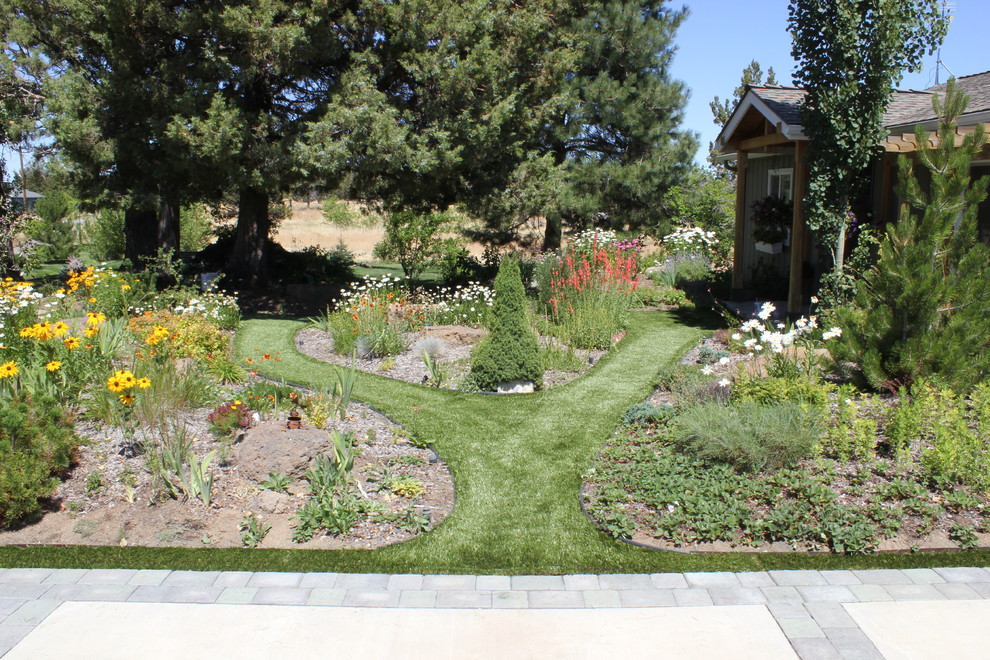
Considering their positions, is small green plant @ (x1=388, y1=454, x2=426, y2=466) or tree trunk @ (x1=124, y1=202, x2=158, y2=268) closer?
small green plant @ (x1=388, y1=454, x2=426, y2=466)

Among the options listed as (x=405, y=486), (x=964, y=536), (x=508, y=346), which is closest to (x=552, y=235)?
(x=508, y=346)

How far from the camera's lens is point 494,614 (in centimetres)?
403

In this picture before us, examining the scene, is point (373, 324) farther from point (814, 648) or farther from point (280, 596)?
point (814, 648)

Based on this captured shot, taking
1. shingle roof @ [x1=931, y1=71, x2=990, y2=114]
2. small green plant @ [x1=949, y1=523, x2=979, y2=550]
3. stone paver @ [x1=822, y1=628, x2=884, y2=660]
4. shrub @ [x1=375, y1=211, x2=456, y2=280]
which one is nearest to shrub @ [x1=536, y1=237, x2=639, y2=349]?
shrub @ [x1=375, y1=211, x2=456, y2=280]

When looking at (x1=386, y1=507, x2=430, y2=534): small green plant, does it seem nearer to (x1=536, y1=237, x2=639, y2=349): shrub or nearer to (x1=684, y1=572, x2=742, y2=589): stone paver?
(x1=684, y1=572, x2=742, y2=589): stone paver

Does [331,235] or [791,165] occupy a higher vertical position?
[791,165]

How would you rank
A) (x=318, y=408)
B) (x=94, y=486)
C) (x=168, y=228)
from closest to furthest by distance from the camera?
(x=94, y=486) < (x=318, y=408) < (x=168, y=228)

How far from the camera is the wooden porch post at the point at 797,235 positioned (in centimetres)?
1031

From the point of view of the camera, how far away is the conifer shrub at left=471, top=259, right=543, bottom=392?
25.3ft

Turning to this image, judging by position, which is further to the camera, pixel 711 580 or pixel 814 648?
pixel 711 580

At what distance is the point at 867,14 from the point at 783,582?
6888mm

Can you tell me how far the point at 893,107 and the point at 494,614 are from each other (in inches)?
372

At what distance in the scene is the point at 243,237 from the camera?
46.9 feet

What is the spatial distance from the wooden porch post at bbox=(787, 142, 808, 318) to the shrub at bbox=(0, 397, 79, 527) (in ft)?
28.5
